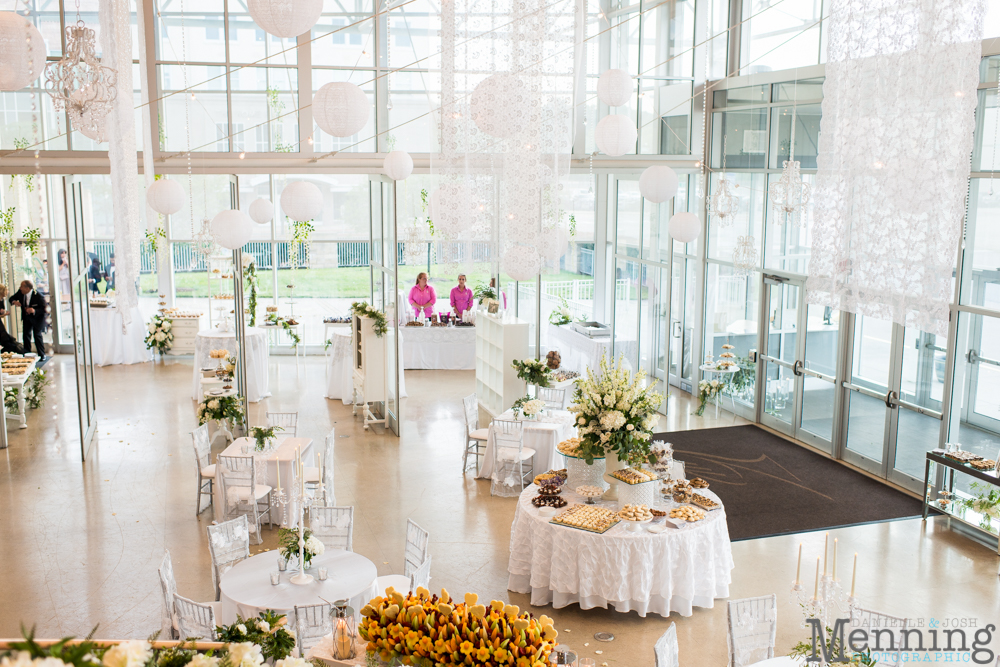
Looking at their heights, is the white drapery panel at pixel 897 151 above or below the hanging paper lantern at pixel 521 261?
above

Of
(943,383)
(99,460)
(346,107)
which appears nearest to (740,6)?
(943,383)

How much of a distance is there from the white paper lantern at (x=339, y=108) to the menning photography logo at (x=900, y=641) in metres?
4.51

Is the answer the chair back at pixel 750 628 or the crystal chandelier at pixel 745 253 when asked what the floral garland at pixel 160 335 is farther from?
the chair back at pixel 750 628

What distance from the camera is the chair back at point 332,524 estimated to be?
20.2ft

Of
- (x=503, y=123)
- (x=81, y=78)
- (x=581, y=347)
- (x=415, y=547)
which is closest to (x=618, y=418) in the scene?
(x=415, y=547)

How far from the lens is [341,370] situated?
1226cm

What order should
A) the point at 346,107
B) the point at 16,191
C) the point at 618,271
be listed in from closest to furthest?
1. the point at 346,107
2. the point at 618,271
3. the point at 16,191

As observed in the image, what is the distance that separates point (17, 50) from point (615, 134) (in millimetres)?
5712

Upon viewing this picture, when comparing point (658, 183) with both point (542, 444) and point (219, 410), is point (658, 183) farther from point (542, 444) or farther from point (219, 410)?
point (219, 410)

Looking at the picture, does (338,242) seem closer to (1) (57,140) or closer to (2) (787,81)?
(1) (57,140)

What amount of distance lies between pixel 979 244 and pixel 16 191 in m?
14.6

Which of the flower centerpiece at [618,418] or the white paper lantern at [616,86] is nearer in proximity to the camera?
the flower centerpiece at [618,418]

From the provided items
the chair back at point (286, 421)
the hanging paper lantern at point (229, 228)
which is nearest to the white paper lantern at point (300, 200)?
the hanging paper lantern at point (229, 228)

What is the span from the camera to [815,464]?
965 centimetres
